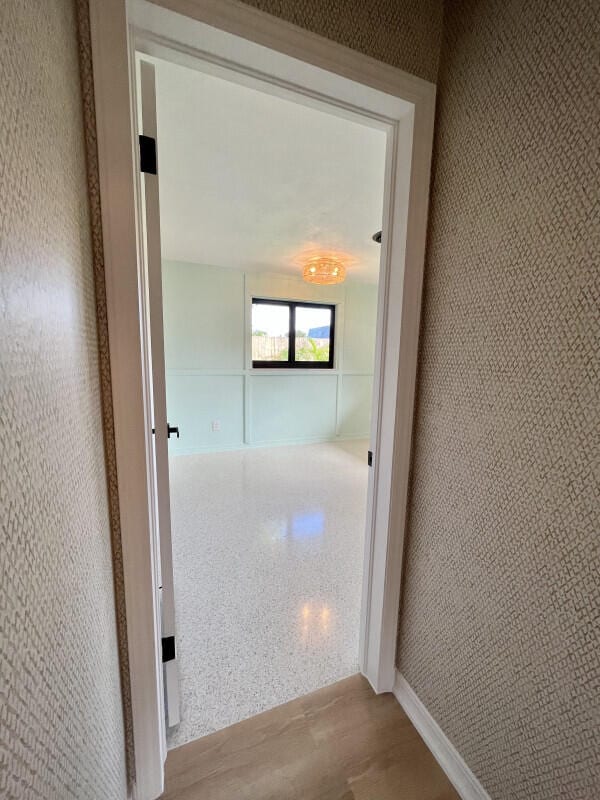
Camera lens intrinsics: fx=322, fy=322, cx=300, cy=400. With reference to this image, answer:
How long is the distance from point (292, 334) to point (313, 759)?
3.88 meters

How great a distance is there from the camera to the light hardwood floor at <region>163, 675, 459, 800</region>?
94cm

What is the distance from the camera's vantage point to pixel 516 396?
0.77 metres

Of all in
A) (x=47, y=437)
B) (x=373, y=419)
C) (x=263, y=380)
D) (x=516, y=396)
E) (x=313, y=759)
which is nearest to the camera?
(x=47, y=437)

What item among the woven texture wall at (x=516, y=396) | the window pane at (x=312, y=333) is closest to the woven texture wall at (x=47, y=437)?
the woven texture wall at (x=516, y=396)

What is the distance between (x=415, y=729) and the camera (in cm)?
110

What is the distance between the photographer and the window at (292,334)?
13.6 ft

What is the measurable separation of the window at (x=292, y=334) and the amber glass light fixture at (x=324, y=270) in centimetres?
116

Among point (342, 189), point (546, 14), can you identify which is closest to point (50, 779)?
point (546, 14)

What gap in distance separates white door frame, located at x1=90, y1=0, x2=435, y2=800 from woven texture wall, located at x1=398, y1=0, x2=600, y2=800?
0.08 m

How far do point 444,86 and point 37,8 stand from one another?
965 mm

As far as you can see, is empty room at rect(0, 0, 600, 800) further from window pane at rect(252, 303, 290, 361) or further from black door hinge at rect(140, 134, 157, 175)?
window pane at rect(252, 303, 290, 361)

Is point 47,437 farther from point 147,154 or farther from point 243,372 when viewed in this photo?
point 243,372

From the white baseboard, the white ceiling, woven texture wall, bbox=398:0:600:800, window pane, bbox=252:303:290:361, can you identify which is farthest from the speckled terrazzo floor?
the white ceiling

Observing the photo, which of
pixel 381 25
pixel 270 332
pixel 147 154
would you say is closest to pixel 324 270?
pixel 270 332
